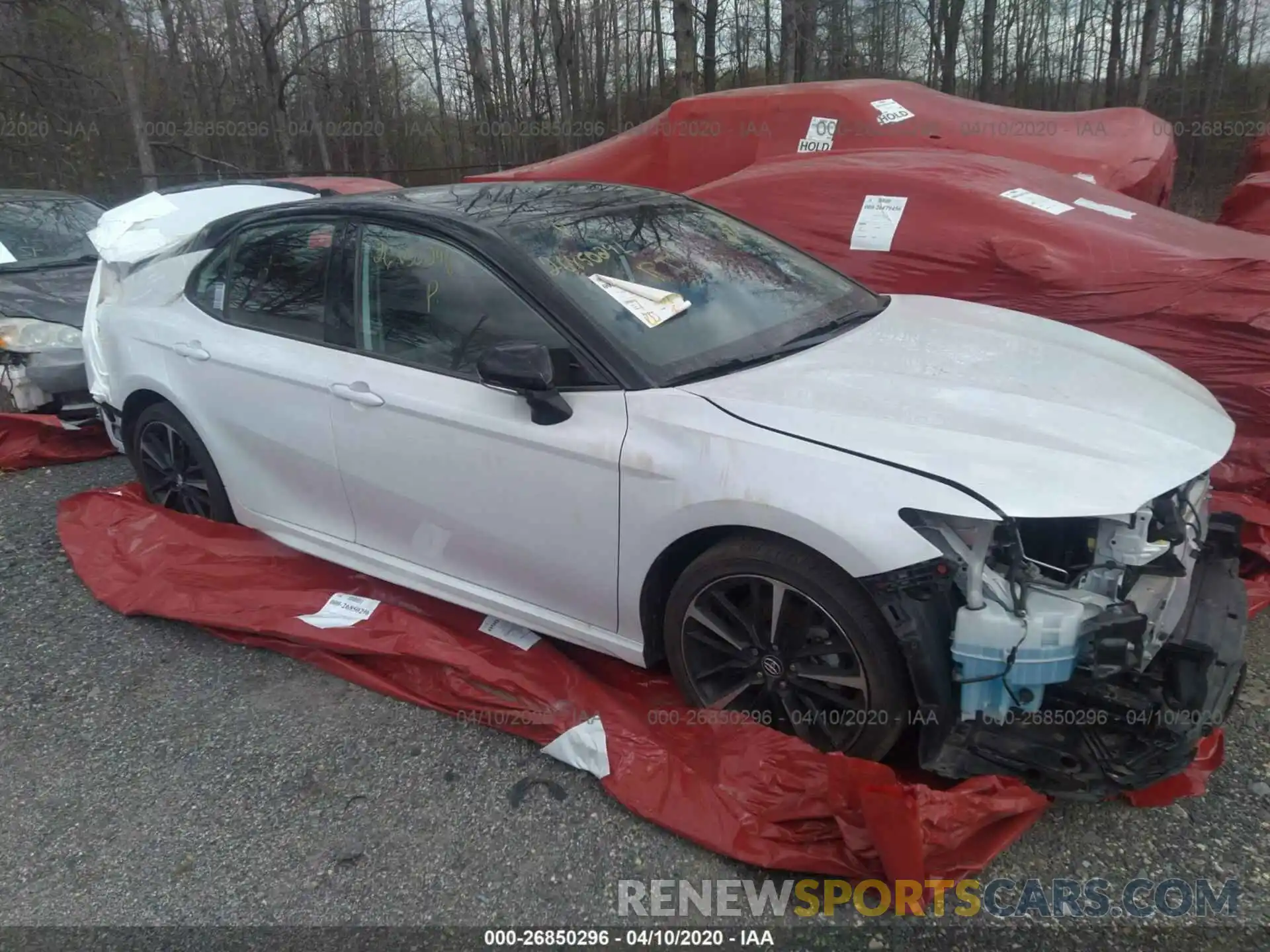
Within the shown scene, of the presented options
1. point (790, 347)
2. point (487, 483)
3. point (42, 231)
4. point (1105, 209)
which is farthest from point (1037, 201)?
point (42, 231)

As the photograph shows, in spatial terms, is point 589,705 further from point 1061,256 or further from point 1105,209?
point 1105,209

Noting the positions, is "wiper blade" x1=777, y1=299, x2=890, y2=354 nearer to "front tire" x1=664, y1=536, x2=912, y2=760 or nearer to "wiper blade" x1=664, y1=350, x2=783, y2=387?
"wiper blade" x1=664, y1=350, x2=783, y2=387

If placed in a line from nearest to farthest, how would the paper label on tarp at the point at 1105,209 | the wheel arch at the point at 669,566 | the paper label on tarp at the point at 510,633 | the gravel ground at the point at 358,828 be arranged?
the gravel ground at the point at 358,828 → the wheel arch at the point at 669,566 → the paper label on tarp at the point at 510,633 → the paper label on tarp at the point at 1105,209

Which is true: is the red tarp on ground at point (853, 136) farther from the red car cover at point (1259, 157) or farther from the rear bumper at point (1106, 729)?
the rear bumper at point (1106, 729)

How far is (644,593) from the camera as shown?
2756mm

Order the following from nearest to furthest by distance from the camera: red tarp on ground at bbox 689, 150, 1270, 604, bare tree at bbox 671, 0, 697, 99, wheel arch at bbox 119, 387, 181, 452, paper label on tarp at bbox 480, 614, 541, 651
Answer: paper label on tarp at bbox 480, 614, 541, 651, red tarp on ground at bbox 689, 150, 1270, 604, wheel arch at bbox 119, 387, 181, 452, bare tree at bbox 671, 0, 697, 99

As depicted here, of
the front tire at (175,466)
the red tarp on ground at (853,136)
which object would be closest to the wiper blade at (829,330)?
the front tire at (175,466)

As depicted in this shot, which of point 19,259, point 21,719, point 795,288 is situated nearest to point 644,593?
point 795,288

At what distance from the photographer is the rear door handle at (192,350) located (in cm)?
380

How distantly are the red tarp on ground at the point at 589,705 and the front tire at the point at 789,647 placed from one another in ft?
0.35

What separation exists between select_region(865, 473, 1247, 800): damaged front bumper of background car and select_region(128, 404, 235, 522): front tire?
2950 millimetres

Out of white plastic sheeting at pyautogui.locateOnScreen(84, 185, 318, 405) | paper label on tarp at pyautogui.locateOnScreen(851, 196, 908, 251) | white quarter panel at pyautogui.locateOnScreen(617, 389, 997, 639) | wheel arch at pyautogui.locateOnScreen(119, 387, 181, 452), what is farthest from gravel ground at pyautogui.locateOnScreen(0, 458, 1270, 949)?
paper label on tarp at pyautogui.locateOnScreen(851, 196, 908, 251)

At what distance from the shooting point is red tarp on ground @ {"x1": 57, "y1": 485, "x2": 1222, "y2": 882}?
2.27 meters

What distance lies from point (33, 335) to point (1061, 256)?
580cm
